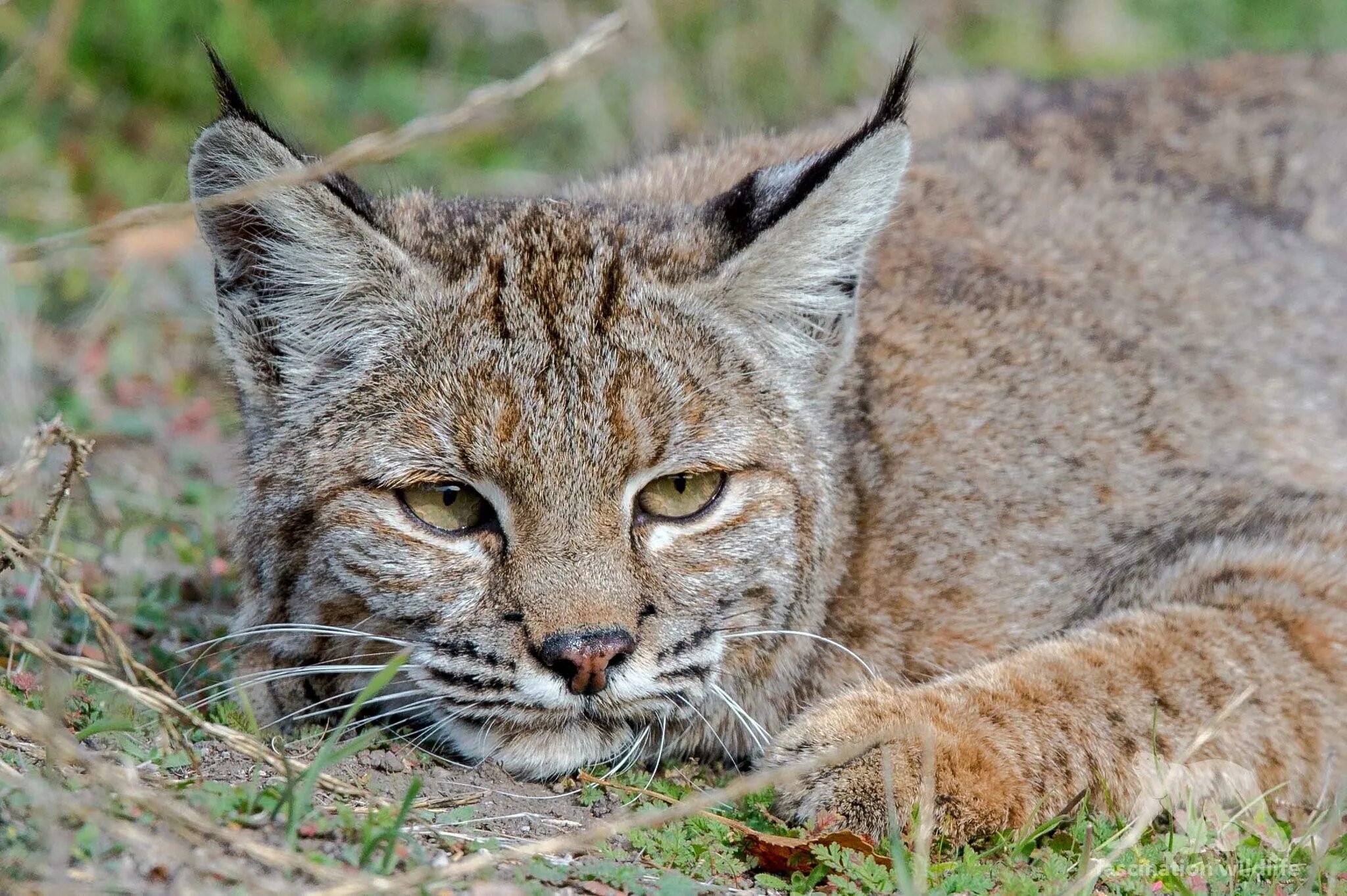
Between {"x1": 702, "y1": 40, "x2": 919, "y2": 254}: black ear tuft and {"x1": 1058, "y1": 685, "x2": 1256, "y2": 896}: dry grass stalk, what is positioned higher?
{"x1": 702, "y1": 40, "x2": 919, "y2": 254}: black ear tuft

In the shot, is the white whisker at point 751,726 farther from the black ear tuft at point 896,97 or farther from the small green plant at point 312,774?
the black ear tuft at point 896,97

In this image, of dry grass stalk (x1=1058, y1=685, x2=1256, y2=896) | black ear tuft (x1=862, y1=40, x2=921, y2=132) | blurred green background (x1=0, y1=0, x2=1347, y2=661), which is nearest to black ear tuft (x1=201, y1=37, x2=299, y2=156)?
blurred green background (x1=0, y1=0, x2=1347, y2=661)

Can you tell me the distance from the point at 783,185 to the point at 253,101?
532 centimetres

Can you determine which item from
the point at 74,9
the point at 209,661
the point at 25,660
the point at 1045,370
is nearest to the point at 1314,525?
the point at 1045,370

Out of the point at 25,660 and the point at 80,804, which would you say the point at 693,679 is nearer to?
the point at 80,804

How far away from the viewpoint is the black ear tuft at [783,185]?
4.09 m

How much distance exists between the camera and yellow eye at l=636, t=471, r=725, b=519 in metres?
4.10

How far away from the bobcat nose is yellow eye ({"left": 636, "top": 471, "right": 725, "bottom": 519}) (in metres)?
0.45

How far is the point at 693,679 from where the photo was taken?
159 inches

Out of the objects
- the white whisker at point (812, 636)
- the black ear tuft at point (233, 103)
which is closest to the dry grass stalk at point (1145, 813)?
the white whisker at point (812, 636)

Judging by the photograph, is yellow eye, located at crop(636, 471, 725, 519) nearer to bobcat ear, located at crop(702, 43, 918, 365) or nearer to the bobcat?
the bobcat

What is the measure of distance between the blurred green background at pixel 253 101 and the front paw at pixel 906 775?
2.31 meters

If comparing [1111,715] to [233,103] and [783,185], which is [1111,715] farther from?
[233,103]

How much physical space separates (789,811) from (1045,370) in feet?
6.43
